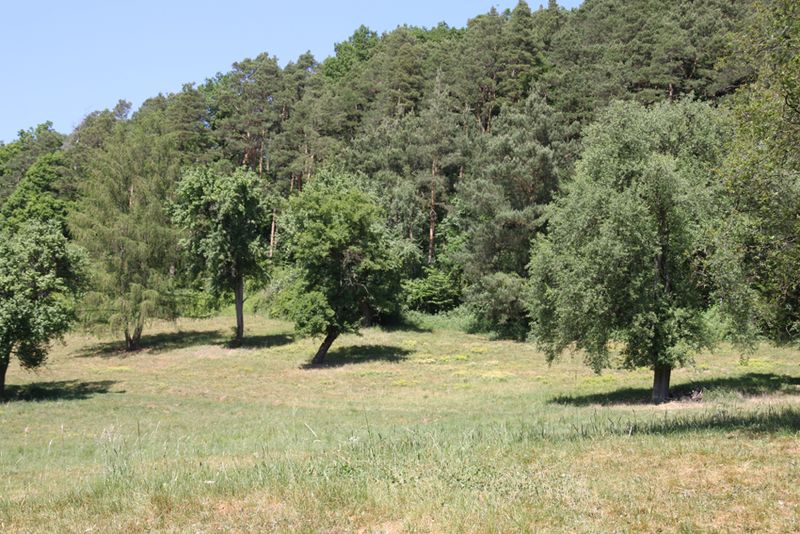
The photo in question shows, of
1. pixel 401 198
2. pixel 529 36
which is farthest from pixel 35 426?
pixel 529 36

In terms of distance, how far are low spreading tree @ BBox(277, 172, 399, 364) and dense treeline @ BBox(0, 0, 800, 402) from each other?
181 mm

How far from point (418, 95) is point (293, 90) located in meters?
18.5

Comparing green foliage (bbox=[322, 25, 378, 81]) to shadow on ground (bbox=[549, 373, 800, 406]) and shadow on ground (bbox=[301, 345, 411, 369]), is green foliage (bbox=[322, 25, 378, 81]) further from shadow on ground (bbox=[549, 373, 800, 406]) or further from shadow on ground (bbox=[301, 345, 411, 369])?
shadow on ground (bbox=[549, 373, 800, 406])

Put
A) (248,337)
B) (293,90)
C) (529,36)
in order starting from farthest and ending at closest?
(293,90)
(529,36)
(248,337)

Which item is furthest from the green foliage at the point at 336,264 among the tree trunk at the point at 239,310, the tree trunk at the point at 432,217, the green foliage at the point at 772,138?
the green foliage at the point at 772,138

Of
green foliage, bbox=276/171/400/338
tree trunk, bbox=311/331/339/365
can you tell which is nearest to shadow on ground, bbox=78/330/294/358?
green foliage, bbox=276/171/400/338

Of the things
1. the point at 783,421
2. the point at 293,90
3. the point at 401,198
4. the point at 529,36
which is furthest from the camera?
the point at 293,90

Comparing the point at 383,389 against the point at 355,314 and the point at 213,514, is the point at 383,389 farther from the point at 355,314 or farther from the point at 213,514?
the point at 213,514

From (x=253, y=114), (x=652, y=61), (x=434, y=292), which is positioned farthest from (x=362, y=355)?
(x=253, y=114)

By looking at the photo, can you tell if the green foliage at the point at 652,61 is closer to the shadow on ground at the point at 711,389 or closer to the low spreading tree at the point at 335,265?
the low spreading tree at the point at 335,265

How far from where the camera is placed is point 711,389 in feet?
80.3

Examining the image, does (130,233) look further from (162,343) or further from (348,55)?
(348,55)

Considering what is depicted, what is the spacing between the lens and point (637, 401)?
2464 centimetres

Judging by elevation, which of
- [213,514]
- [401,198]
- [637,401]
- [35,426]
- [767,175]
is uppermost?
[401,198]
